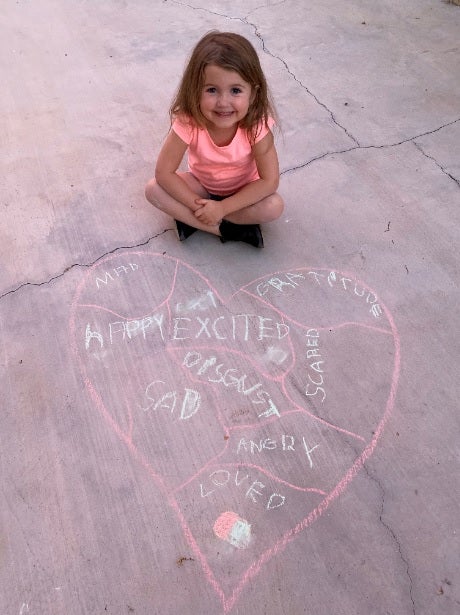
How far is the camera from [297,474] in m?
1.45

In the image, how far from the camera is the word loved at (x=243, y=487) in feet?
4.61

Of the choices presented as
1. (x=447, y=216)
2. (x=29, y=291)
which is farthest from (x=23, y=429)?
(x=447, y=216)

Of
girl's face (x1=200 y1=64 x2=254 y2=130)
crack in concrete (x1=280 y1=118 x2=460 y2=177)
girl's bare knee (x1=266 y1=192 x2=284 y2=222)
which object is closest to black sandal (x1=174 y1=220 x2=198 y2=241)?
girl's bare knee (x1=266 y1=192 x2=284 y2=222)

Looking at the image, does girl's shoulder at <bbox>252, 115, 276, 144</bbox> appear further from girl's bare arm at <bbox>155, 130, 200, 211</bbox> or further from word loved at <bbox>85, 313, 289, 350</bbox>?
word loved at <bbox>85, 313, 289, 350</bbox>

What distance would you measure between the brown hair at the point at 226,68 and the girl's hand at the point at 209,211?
28cm

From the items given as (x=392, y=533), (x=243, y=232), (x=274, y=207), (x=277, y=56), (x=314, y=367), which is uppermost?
(x=277, y=56)

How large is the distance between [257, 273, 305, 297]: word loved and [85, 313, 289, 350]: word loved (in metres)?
0.13

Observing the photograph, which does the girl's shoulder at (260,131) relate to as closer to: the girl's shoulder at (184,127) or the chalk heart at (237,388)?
the girl's shoulder at (184,127)

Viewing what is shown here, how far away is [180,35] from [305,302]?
96.6 inches

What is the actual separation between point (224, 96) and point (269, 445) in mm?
1104

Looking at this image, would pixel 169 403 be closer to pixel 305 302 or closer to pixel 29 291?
pixel 305 302

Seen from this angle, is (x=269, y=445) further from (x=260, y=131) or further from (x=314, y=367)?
(x=260, y=131)

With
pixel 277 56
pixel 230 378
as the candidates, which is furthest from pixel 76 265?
pixel 277 56

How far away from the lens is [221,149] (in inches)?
72.5
